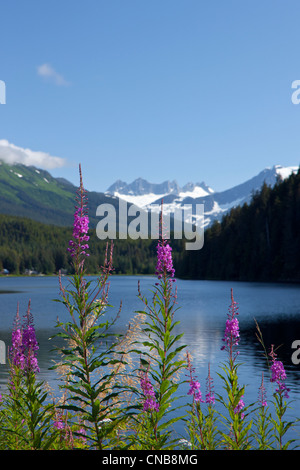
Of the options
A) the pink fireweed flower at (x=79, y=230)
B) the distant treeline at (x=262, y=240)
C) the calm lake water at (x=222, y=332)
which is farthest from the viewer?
the distant treeline at (x=262, y=240)

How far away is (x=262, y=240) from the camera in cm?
12569

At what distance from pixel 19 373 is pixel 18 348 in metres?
0.70

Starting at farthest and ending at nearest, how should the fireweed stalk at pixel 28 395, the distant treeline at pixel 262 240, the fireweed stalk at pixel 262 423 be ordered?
the distant treeline at pixel 262 240 → the fireweed stalk at pixel 262 423 → the fireweed stalk at pixel 28 395

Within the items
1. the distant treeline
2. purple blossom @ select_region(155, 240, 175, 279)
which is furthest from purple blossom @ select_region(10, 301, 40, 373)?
the distant treeline

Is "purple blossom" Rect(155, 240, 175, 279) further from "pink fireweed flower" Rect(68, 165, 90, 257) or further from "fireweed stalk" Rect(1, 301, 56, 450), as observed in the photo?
"fireweed stalk" Rect(1, 301, 56, 450)

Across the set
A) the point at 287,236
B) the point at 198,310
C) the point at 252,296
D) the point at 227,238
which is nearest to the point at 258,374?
the point at 198,310

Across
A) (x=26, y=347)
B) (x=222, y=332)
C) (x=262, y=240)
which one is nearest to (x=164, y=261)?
(x=26, y=347)

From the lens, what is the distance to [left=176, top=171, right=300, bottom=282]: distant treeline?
116 metres

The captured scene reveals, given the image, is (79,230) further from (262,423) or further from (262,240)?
(262,240)

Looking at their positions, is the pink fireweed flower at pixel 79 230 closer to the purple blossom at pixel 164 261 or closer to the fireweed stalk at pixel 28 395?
the purple blossom at pixel 164 261

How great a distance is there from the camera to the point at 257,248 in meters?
127

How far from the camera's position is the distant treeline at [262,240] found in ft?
380

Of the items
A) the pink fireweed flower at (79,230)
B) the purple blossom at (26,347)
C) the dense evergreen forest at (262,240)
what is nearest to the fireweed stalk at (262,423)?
the purple blossom at (26,347)

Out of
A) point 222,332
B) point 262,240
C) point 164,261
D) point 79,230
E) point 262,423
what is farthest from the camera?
point 262,240
